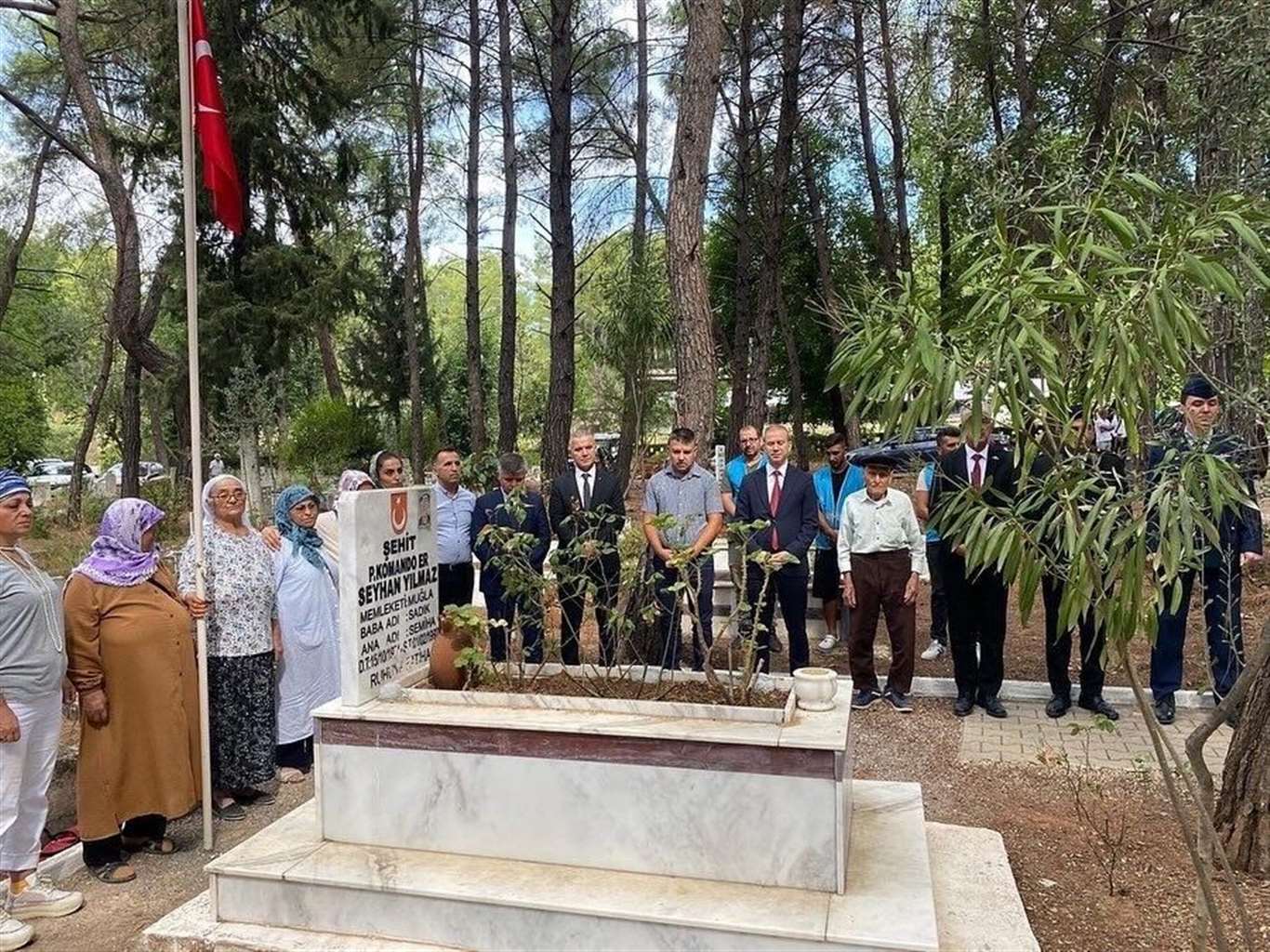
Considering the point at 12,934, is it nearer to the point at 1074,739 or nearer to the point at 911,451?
the point at 1074,739

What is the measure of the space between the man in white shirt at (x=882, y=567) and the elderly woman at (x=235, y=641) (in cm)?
328

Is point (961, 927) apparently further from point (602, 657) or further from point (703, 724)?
point (602, 657)

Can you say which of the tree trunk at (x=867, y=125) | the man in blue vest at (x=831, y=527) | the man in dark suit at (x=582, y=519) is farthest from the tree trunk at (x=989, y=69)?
the man in dark suit at (x=582, y=519)

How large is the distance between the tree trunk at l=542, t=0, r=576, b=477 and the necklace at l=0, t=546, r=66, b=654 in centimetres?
754

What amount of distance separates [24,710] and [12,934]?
757 millimetres

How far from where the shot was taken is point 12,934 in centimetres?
325

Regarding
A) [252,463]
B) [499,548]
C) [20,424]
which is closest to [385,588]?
[499,548]

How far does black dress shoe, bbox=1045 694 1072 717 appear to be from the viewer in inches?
215

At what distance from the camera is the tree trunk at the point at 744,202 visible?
14453 mm

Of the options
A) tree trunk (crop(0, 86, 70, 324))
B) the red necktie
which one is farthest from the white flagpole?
tree trunk (crop(0, 86, 70, 324))

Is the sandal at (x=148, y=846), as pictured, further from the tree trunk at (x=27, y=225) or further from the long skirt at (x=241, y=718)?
the tree trunk at (x=27, y=225)

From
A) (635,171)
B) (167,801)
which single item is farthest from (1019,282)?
(635,171)

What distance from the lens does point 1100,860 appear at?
3539 mm

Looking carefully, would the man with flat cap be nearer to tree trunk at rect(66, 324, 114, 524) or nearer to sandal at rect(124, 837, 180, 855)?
sandal at rect(124, 837, 180, 855)
